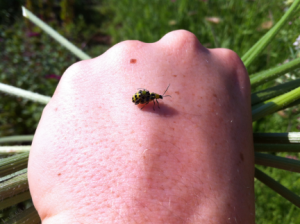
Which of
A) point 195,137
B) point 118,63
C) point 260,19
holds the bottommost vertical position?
point 195,137

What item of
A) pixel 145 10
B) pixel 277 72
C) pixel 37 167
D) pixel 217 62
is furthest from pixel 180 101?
pixel 145 10

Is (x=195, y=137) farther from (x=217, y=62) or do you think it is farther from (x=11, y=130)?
(x=11, y=130)

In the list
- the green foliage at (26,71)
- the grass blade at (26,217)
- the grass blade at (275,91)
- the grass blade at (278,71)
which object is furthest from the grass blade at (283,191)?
the green foliage at (26,71)

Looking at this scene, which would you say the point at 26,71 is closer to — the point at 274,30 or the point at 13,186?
the point at 13,186

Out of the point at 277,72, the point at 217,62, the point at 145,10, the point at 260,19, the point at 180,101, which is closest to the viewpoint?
the point at 180,101

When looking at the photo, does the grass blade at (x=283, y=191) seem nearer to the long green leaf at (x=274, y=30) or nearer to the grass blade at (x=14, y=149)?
the long green leaf at (x=274, y=30)

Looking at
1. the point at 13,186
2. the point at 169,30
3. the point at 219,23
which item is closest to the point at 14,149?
the point at 13,186

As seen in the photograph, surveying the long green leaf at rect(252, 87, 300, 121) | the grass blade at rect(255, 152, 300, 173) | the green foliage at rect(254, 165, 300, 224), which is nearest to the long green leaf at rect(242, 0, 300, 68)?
the long green leaf at rect(252, 87, 300, 121)
